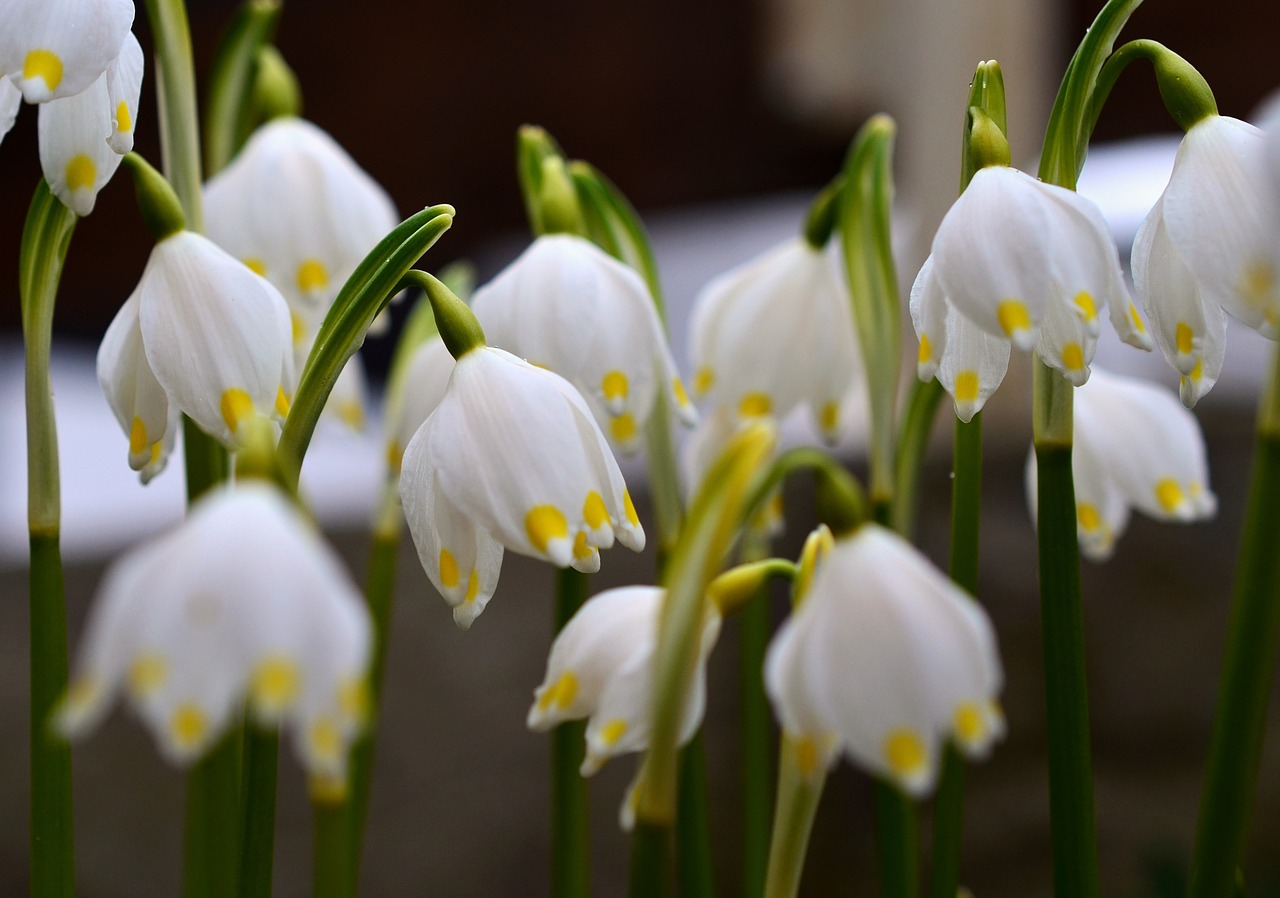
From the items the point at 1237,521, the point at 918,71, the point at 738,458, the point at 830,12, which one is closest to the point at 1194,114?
the point at 738,458

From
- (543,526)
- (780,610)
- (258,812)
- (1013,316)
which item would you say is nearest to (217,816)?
(258,812)

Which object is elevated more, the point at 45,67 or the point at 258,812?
the point at 45,67

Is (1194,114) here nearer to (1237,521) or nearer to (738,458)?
(738,458)

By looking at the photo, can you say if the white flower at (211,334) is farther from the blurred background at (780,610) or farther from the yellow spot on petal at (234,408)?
the blurred background at (780,610)

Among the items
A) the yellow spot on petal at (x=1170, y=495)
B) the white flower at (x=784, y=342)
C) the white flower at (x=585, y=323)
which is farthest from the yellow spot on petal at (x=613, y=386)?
the yellow spot on petal at (x=1170, y=495)

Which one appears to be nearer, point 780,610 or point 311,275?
point 311,275

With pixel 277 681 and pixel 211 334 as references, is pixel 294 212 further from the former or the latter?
pixel 277 681

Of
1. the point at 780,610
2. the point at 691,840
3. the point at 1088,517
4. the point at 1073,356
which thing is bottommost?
the point at 780,610
